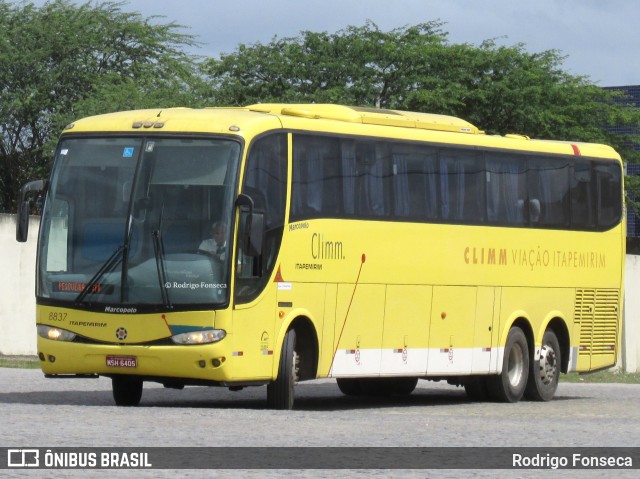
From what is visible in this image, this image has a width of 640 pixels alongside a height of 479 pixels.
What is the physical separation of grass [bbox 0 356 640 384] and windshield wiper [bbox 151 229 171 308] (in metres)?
12.8

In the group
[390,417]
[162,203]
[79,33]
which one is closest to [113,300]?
[162,203]

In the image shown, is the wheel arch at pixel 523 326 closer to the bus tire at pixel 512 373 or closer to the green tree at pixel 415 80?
the bus tire at pixel 512 373

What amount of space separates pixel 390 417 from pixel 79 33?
1793 inches

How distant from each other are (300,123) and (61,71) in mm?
41681

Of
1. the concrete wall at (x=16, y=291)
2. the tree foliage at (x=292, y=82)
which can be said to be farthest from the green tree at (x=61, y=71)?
the concrete wall at (x=16, y=291)

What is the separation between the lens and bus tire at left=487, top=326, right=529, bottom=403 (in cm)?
2278

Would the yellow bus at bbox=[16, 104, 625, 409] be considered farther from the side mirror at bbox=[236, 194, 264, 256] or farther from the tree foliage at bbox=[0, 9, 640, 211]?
the tree foliage at bbox=[0, 9, 640, 211]

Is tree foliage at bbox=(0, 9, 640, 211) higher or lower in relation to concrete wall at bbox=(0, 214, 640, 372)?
higher

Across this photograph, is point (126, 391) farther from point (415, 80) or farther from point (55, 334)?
point (415, 80)

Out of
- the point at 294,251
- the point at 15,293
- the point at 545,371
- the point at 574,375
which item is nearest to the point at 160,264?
the point at 294,251

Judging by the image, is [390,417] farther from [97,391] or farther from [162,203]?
[97,391]

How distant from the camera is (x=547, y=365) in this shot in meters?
23.9

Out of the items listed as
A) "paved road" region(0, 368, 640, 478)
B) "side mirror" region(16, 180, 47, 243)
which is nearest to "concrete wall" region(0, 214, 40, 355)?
"paved road" region(0, 368, 640, 478)

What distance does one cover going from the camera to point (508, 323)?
22828 millimetres
